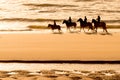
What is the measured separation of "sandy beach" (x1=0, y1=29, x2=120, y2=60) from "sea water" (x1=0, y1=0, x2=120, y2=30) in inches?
323

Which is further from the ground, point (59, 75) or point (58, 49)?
point (58, 49)

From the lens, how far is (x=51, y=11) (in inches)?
1141

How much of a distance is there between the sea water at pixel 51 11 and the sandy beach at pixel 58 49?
26.9 feet

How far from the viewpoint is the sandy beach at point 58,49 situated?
35.7ft

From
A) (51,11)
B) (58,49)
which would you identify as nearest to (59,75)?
(58,49)

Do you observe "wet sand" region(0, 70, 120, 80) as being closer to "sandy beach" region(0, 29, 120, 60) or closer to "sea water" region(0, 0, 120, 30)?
"sandy beach" region(0, 29, 120, 60)

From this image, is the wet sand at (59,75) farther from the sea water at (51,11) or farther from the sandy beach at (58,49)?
the sea water at (51,11)

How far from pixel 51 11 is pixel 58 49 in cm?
1691

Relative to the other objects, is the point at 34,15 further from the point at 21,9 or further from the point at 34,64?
the point at 34,64

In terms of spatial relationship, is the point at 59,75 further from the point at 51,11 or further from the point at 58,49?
the point at 51,11

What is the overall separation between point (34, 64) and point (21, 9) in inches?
807

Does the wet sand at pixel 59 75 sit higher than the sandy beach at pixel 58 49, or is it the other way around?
the sandy beach at pixel 58 49

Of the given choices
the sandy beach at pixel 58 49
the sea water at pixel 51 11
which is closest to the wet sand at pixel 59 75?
the sandy beach at pixel 58 49

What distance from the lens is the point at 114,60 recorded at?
404 inches
